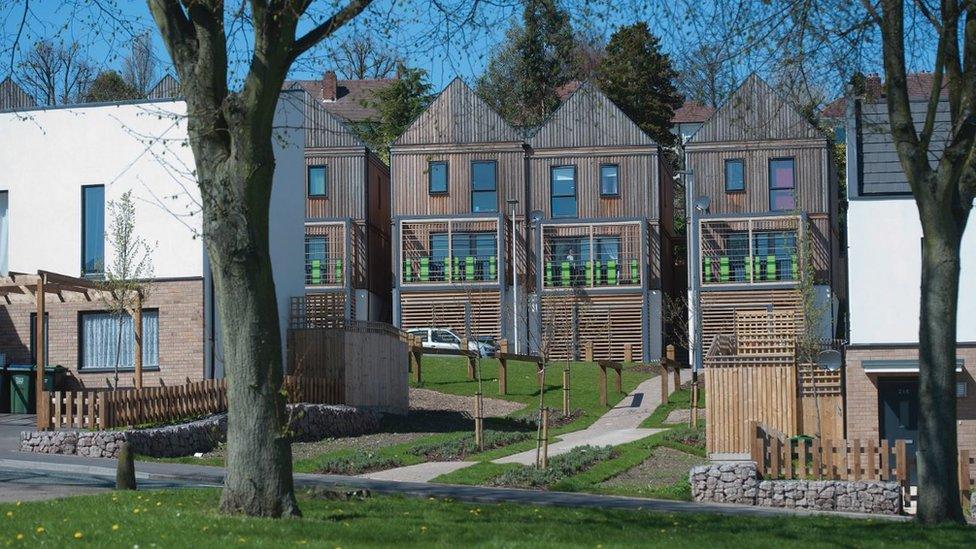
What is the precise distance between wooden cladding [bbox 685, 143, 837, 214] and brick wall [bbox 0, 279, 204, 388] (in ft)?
93.8

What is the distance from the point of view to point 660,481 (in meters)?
23.4

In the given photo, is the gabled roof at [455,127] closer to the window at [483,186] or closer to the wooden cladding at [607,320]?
the window at [483,186]

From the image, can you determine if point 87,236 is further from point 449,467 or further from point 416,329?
point 416,329

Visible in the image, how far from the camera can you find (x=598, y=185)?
180 ft

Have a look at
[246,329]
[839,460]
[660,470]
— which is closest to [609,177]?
[660,470]

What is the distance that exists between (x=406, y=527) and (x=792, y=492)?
967cm

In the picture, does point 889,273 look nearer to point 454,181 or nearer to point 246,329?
point 246,329

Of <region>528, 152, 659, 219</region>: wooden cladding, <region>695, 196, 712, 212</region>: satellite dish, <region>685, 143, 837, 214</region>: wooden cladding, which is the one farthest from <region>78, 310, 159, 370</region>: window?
<region>685, 143, 837, 214</region>: wooden cladding

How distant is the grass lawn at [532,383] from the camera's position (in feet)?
121

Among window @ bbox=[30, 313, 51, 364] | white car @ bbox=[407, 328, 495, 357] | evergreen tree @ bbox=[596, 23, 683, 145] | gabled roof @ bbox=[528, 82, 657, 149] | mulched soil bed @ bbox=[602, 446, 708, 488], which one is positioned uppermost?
evergreen tree @ bbox=[596, 23, 683, 145]

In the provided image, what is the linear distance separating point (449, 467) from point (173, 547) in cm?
1382

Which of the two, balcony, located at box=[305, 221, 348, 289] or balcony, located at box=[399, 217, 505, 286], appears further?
balcony, located at box=[305, 221, 348, 289]

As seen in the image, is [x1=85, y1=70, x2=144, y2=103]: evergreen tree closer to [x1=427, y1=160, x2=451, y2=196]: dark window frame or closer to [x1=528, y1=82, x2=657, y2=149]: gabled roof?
[x1=427, y1=160, x2=451, y2=196]: dark window frame

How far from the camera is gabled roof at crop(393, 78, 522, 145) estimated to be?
5422 centimetres
